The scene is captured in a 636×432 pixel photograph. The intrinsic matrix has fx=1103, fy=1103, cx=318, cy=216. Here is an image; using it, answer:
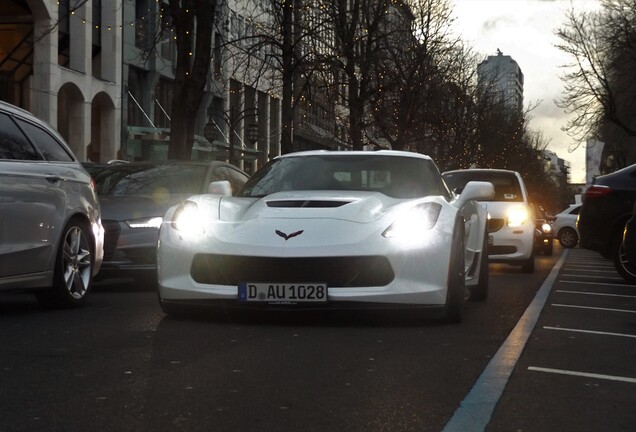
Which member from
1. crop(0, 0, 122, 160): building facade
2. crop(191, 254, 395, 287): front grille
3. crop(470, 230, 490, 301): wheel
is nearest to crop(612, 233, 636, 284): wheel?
crop(470, 230, 490, 301): wheel

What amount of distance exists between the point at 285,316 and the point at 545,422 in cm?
380

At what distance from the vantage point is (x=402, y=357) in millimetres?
6203

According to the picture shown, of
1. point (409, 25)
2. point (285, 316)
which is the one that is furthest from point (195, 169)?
point (409, 25)

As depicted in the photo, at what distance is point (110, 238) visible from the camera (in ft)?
36.2

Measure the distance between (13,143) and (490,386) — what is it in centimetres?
465

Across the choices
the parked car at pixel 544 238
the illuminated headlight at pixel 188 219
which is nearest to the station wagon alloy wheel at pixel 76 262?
the illuminated headlight at pixel 188 219

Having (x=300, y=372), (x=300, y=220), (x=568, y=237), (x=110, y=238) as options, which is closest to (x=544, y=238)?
(x=568, y=237)

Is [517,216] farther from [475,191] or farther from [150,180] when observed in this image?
[475,191]

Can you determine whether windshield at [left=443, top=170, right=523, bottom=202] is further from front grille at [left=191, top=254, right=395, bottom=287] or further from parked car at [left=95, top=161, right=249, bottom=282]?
front grille at [left=191, top=254, right=395, bottom=287]

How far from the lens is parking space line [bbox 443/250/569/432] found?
4.43 metres

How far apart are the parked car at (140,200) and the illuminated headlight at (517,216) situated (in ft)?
16.7

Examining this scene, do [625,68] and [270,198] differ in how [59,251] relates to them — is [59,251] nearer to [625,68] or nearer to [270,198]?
[270,198]

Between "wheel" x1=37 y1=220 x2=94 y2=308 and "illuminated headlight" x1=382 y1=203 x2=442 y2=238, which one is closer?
"illuminated headlight" x1=382 y1=203 x2=442 y2=238

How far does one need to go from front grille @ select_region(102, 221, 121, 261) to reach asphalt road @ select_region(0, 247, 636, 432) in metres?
2.17
